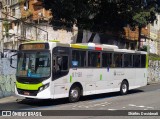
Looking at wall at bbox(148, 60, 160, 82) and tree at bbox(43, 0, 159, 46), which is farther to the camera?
wall at bbox(148, 60, 160, 82)

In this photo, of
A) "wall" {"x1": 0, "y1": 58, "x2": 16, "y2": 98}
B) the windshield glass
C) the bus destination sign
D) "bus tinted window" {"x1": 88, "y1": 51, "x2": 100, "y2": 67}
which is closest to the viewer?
the windshield glass

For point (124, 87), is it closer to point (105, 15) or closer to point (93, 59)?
point (93, 59)

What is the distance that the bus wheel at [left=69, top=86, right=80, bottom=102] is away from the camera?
16.0 meters

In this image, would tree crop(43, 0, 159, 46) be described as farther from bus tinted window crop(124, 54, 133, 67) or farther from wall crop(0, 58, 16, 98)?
wall crop(0, 58, 16, 98)

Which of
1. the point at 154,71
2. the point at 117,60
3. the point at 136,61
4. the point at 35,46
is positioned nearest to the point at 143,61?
the point at 136,61

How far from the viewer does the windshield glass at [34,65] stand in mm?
14820

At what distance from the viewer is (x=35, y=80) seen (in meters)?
14.8

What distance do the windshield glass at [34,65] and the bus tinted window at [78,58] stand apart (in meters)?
1.55

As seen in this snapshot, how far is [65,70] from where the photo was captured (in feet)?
50.8

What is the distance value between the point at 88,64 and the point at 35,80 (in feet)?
10.6

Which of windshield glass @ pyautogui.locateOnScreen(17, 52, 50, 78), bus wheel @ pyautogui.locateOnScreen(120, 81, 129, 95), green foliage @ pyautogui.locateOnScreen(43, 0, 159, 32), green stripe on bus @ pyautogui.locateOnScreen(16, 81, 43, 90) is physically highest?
green foliage @ pyautogui.locateOnScreen(43, 0, 159, 32)

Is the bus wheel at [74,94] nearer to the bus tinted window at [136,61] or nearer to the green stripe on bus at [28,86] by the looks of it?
the green stripe on bus at [28,86]

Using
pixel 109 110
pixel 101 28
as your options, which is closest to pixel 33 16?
pixel 101 28

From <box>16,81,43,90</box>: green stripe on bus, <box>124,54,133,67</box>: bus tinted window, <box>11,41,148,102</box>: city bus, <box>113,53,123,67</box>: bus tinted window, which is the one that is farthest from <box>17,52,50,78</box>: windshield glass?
<box>124,54,133,67</box>: bus tinted window
